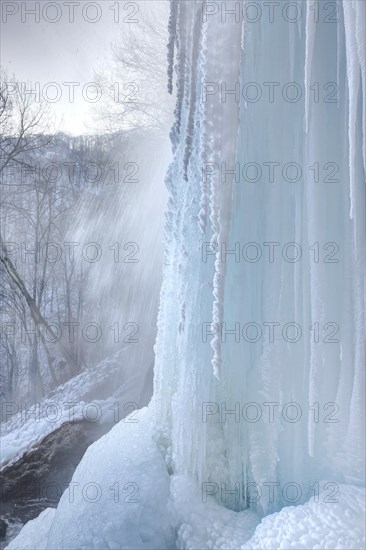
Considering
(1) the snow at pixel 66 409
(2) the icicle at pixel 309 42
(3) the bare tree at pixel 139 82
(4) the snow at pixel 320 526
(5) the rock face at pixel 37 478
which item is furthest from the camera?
(3) the bare tree at pixel 139 82

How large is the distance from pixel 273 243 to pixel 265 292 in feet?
0.44

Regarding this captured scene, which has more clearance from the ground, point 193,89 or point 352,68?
point 193,89

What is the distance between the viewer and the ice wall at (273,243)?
3.32 ft

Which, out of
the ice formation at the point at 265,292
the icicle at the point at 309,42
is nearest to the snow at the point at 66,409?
the ice formation at the point at 265,292

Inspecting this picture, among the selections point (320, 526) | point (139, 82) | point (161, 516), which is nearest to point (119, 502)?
point (161, 516)

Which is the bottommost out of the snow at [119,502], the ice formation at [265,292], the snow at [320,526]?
the snow at [119,502]

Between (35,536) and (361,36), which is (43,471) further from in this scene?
(361,36)

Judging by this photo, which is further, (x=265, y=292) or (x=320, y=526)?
(x=265, y=292)

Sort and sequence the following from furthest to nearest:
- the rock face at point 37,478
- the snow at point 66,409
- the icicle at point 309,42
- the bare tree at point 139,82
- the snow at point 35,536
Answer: the bare tree at point 139,82 → the snow at point 66,409 → the rock face at point 37,478 → the snow at point 35,536 → the icicle at point 309,42

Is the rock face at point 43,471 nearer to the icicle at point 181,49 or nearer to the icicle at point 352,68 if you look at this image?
the icicle at point 181,49

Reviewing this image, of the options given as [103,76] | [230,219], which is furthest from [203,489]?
[103,76]

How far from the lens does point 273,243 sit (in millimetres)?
1135

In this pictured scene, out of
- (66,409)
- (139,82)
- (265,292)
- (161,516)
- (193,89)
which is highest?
(139,82)

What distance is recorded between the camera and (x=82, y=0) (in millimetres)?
3607
